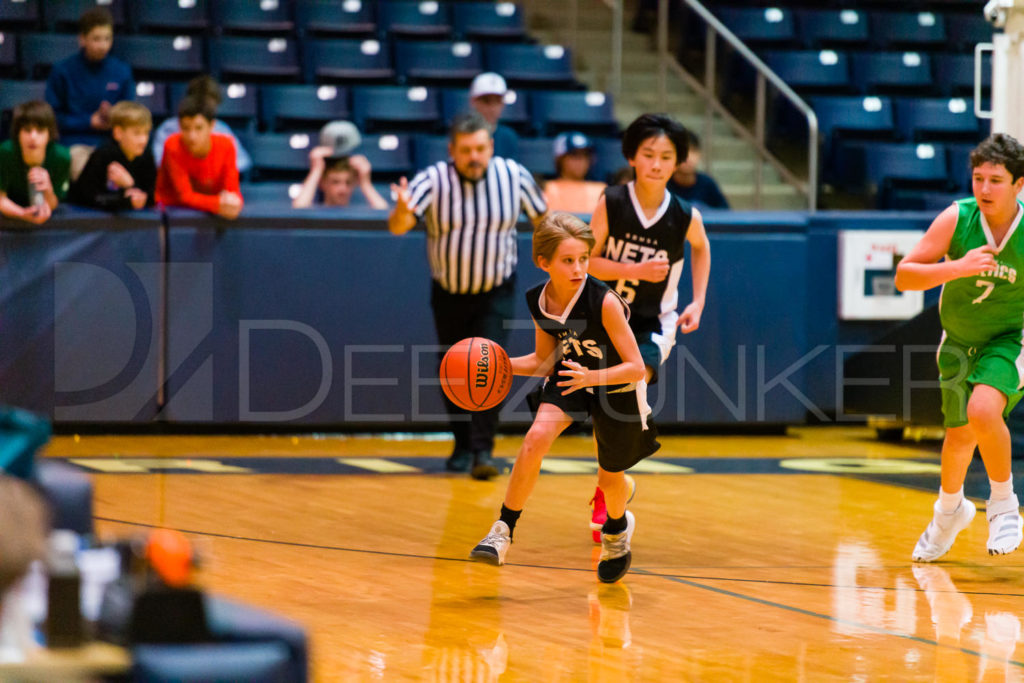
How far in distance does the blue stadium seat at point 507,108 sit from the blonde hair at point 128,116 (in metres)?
3.25

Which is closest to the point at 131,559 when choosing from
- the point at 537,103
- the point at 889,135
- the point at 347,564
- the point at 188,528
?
the point at 347,564

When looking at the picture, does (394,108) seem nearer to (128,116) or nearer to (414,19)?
(414,19)

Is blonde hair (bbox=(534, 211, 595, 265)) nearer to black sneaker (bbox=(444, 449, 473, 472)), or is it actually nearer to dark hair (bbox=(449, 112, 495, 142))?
dark hair (bbox=(449, 112, 495, 142))

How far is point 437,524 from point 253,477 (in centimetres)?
173

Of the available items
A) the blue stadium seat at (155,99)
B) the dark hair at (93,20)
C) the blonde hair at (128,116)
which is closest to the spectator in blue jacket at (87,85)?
the dark hair at (93,20)

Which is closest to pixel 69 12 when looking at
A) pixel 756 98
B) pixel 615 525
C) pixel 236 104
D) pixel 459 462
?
pixel 236 104

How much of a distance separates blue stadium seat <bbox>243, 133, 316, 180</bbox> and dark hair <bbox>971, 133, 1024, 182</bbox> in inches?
257

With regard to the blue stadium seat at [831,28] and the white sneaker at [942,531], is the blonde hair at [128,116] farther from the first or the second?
the blue stadium seat at [831,28]

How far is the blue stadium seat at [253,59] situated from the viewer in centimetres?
1209

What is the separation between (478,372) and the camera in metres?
5.76

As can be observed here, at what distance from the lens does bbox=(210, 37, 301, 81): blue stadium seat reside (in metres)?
12.1

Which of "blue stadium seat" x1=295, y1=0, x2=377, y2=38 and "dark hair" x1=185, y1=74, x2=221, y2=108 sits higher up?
"blue stadium seat" x1=295, y1=0, x2=377, y2=38

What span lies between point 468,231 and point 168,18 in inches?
208

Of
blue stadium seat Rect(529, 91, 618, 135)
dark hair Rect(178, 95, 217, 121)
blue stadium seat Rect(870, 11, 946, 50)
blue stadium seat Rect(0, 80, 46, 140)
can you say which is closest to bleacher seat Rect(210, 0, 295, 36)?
blue stadium seat Rect(0, 80, 46, 140)
